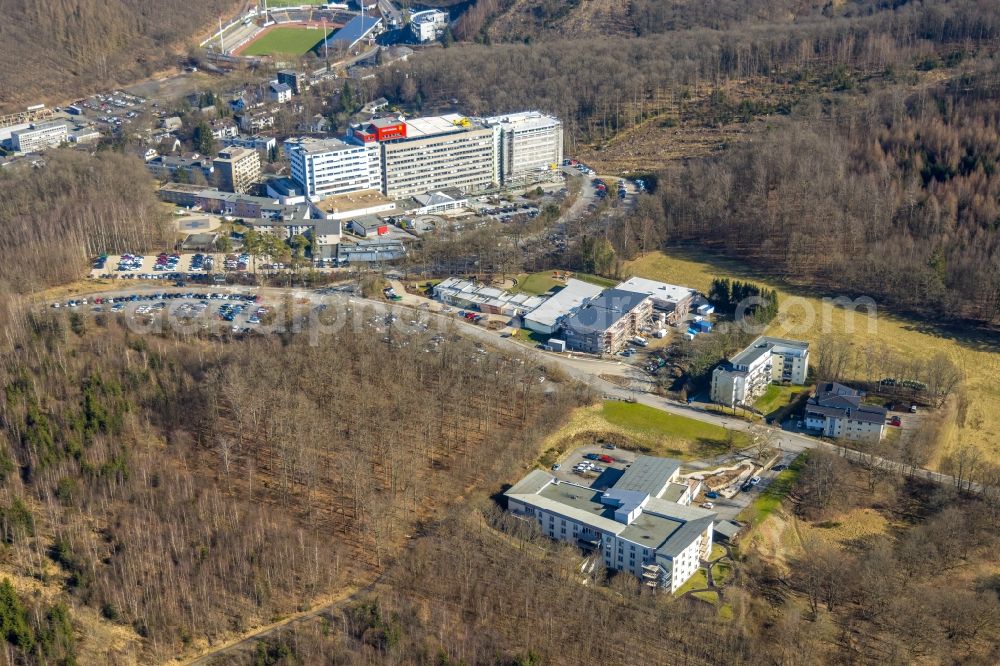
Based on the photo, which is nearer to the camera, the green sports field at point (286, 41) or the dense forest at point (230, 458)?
the dense forest at point (230, 458)

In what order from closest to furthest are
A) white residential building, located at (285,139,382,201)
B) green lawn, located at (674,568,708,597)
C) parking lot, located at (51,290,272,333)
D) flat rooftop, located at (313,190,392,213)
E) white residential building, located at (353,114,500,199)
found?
green lawn, located at (674,568,708,597)
parking lot, located at (51,290,272,333)
flat rooftop, located at (313,190,392,213)
white residential building, located at (285,139,382,201)
white residential building, located at (353,114,500,199)

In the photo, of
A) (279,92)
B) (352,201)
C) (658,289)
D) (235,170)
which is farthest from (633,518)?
(279,92)

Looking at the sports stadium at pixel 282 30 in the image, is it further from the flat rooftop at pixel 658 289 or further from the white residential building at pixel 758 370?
the white residential building at pixel 758 370

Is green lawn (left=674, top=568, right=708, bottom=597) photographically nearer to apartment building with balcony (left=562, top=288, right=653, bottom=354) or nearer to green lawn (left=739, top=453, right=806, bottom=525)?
green lawn (left=739, top=453, right=806, bottom=525)

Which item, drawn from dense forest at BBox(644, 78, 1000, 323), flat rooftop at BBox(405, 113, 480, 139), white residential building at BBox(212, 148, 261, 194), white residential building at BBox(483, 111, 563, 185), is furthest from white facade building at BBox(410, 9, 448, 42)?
dense forest at BBox(644, 78, 1000, 323)

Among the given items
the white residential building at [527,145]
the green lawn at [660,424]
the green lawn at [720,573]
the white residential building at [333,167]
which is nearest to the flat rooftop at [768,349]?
the green lawn at [660,424]

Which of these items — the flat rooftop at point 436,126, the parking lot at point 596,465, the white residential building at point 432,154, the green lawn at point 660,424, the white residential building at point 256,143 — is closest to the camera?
the parking lot at point 596,465
